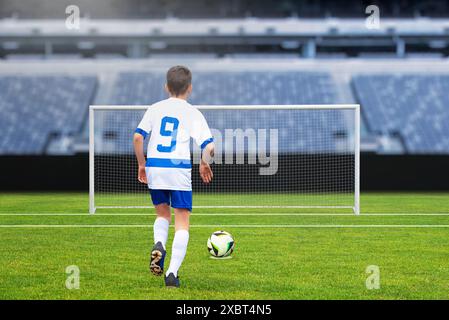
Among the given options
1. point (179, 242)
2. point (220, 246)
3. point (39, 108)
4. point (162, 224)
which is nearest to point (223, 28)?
point (39, 108)

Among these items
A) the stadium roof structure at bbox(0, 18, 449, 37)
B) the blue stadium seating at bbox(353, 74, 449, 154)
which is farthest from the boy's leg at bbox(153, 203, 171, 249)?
the stadium roof structure at bbox(0, 18, 449, 37)

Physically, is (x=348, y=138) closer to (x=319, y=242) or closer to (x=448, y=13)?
(x=448, y=13)

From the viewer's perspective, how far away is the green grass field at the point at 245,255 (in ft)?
18.2

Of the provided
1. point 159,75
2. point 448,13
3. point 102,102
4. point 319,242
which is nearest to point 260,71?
point 159,75

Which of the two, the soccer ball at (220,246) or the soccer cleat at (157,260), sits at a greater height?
the soccer cleat at (157,260)

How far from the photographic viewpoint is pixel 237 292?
17.8 feet

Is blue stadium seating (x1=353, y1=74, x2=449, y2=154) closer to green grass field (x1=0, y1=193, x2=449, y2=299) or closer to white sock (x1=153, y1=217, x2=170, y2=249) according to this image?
green grass field (x1=0, y1=193, x2=449, y2=299)

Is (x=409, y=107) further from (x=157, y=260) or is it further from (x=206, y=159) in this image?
(x=157, y=260)

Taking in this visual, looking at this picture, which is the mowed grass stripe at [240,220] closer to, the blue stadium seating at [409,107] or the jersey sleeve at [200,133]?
the jersey sleeve at [200,133]

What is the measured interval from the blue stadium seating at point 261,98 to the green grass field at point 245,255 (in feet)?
42.1

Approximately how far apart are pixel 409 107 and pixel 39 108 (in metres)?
15.8

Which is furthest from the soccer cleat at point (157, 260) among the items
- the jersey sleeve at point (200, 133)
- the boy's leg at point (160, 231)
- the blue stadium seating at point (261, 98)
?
the blue stadium seating at point (261, 98)

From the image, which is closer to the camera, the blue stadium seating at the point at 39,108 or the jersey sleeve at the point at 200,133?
the jersey sleeve at the point at 200,133

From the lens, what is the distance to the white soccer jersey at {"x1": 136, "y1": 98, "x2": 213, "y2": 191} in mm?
5531
